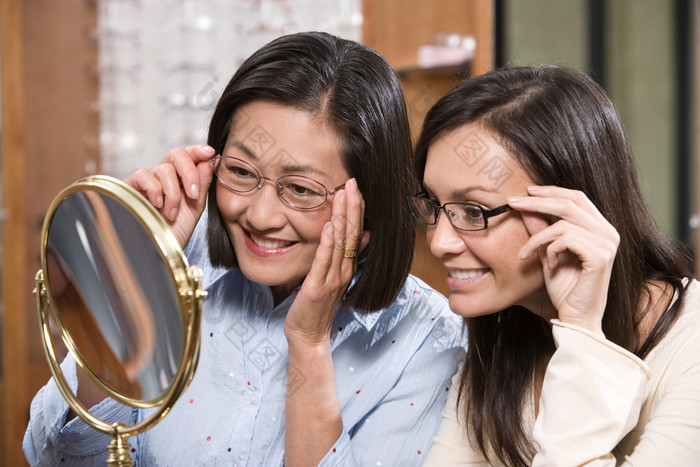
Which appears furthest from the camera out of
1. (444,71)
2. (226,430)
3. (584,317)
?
(444,71)

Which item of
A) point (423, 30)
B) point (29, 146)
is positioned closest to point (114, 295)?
point (423, 30)

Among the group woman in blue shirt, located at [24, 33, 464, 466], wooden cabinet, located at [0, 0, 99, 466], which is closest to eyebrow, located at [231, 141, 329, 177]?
woman in blue shirt, located at [24, 33, 464, 466]

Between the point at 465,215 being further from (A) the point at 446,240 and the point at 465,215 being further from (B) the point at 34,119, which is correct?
(B) the point at 34,119

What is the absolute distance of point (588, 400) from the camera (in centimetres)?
91

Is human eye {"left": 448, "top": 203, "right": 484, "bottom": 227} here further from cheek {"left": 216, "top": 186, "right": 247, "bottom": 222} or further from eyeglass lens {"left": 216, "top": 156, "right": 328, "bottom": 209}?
cheek {"left": 216, "top": 186, "right": 247, "bottom": 222}

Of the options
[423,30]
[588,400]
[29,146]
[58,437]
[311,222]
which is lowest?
[29,146]

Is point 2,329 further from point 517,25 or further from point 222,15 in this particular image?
point 517,25

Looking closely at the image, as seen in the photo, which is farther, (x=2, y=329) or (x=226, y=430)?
(x=2, y=329)

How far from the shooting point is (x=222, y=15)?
3967mm

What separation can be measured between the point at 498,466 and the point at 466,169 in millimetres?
471

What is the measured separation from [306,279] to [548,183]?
38cm

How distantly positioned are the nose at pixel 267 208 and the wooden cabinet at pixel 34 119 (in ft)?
7.27

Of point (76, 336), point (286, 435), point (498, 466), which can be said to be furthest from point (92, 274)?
point (498, 466)

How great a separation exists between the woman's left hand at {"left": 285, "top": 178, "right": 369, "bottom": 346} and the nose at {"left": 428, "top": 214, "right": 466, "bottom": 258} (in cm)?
15
